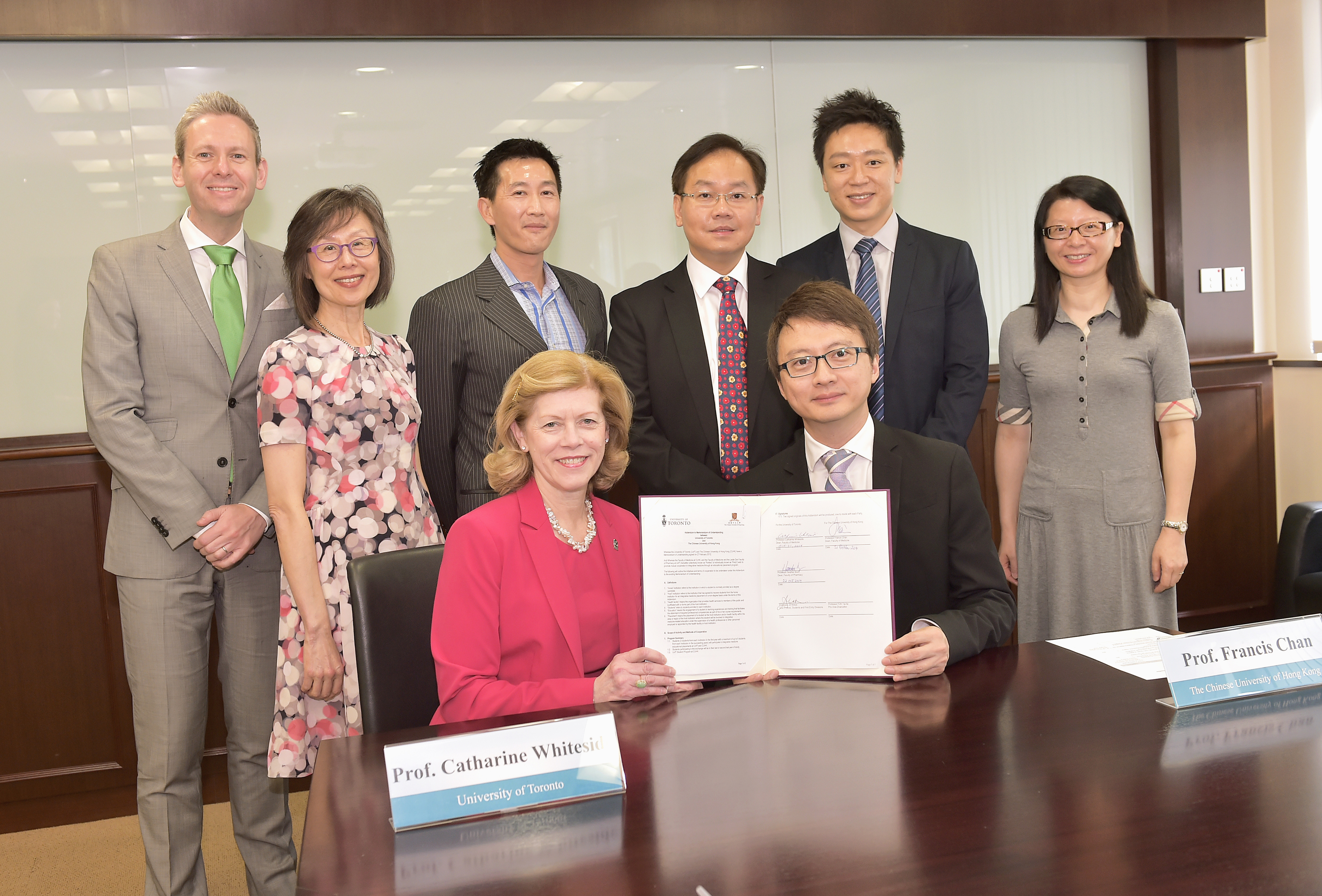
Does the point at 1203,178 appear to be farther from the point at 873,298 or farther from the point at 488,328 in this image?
the point at 488,328

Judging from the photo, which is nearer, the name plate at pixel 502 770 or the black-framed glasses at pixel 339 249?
the name plate at pixel 502 770

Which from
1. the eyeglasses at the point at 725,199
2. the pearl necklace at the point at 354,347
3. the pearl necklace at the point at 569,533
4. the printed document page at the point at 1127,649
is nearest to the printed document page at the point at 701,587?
the pearl necklace at the point at 569,533

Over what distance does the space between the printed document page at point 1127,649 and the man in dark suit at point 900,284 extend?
0.98 m

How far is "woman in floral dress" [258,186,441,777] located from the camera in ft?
7.49

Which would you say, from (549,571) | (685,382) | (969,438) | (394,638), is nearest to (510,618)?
(549,571)

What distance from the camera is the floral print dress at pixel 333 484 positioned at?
229 centimetres

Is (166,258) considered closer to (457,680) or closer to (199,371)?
(199,371)

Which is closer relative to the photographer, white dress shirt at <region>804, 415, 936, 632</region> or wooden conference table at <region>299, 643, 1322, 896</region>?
wooden conference table at <region>299, 643, 1322, 896</region>

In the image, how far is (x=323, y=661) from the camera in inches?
91.4

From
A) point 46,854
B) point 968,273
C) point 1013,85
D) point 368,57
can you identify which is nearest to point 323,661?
point 46,854

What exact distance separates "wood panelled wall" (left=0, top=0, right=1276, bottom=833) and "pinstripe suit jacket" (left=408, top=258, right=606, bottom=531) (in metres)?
1.42

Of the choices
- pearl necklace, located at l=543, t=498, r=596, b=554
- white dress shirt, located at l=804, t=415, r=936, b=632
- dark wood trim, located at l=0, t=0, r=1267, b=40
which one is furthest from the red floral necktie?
dark wood trim, located at l=0, t=0, r=1267, b=40

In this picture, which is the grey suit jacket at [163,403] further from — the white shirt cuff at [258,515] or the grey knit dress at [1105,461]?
the grey knit dress at [1105,461]

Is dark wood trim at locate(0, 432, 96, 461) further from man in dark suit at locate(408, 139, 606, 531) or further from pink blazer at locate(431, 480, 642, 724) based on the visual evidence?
pink blazer at locate(431, 480, 642, 724)
